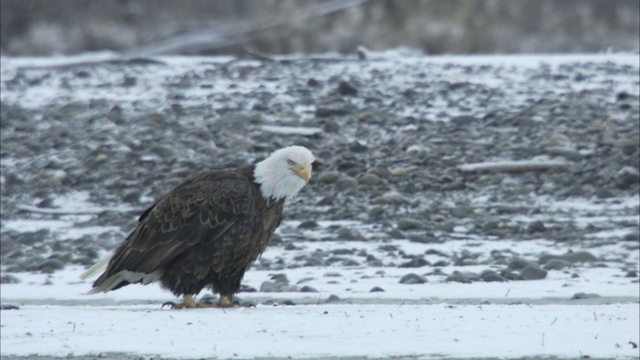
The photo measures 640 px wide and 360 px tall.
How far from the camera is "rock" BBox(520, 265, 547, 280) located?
8148 millimetres

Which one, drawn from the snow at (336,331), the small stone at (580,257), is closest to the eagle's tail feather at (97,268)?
the snow at (336,331)

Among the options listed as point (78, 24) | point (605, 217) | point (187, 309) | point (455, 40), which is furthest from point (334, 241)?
point (78, 24)

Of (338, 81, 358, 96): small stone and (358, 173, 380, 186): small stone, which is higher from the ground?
(338, 81, 358, 96): small stone

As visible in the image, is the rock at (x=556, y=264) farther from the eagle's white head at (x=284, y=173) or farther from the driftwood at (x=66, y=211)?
the driftwood at (x=66, y=211)

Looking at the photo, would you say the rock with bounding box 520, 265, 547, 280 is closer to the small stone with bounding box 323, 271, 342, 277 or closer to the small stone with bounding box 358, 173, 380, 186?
the small stone with bounding box 323, 271, 342, 277

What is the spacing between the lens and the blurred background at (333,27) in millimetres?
16203

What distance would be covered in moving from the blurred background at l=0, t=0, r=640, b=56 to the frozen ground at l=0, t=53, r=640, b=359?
1594 millimetres

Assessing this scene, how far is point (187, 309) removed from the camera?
23.1 feet

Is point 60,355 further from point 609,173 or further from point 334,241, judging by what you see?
point 609,173

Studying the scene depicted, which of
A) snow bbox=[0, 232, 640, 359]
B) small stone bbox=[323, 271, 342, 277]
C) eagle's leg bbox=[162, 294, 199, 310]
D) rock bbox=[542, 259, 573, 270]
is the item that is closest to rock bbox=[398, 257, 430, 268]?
small stone bbox=[323, 271, 342, 277]

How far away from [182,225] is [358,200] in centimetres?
336

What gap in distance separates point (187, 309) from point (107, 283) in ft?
1.72

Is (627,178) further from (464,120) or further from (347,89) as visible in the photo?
(347,89)

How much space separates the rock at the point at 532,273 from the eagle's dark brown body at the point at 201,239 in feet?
5.53
